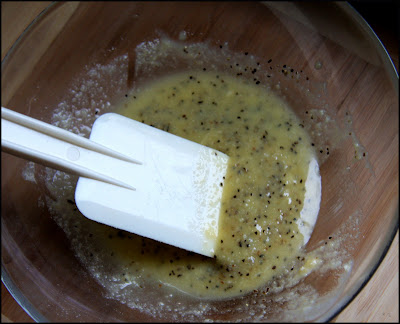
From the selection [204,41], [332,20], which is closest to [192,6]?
[204,41]

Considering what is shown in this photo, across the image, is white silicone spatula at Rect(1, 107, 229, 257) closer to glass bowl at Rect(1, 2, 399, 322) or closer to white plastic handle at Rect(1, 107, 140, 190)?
white plastic handle at Rect(1, 107, 140, 190)

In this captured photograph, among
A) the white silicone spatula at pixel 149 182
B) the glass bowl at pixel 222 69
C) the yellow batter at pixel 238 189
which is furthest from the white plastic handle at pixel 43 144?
the yellow batter at pixel 238 189

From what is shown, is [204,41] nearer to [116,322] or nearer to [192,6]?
[192,6]

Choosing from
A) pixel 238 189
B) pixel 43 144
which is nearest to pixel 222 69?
pixel 238 189

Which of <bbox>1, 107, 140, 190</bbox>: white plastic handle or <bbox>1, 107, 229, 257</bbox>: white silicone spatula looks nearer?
<bbox>1, 107, 140, 190</bbox>: white plastic handle

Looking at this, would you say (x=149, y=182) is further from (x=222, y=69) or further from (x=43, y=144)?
(x=222, y=69)

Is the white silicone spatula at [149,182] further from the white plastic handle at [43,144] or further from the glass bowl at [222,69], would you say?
the glass bowl at [222,69]

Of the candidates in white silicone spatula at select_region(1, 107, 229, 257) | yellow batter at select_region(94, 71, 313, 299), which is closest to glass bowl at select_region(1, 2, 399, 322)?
yellow batter at select_region(94, 71, 313, 299)
